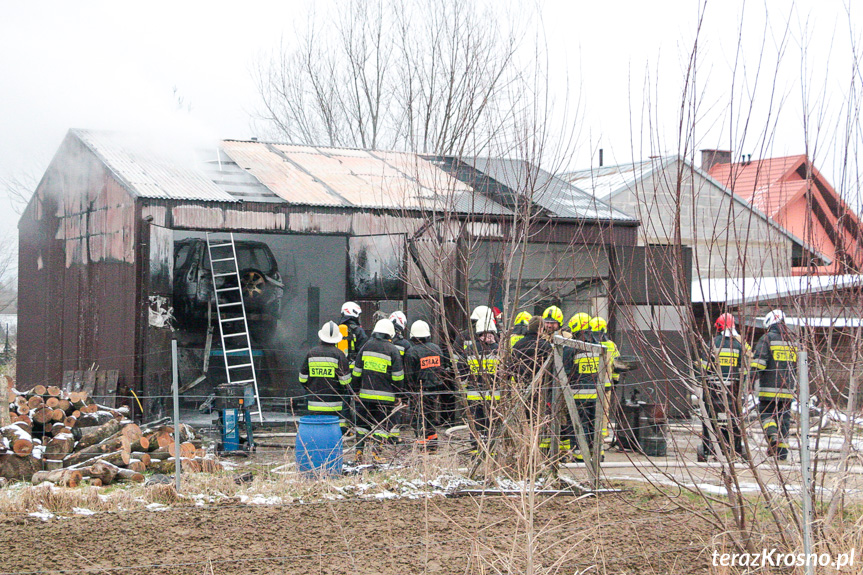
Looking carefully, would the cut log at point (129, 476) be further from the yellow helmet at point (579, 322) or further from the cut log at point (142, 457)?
the yellow helmet at point (579, 322)

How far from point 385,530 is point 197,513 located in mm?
1574

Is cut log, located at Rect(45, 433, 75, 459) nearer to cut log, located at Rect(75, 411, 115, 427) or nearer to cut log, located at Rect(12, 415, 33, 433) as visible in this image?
cut log, located at Rect(12, 415, 33, 433)

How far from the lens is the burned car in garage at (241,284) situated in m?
14.5

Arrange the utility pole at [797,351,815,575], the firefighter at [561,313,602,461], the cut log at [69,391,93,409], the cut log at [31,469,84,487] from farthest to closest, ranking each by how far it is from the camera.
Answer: the cut log at [69,391,93,409]
the firefighter at [561,313,602,461]
the cut log at [31,469,84,487]
the utility pole at [797,351,815,575]

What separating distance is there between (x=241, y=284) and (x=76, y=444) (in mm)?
6089

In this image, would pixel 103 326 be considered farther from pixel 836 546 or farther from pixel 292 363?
pixel 836 546

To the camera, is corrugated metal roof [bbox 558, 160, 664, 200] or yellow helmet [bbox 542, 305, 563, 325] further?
corrugated metal roof [bbox 558, 160, 664, 200]

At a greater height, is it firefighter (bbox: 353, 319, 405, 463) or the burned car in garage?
the burned car in garage

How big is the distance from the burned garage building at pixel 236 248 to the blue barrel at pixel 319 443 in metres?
2.67

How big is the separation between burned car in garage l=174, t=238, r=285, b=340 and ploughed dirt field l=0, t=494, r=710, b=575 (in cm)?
829

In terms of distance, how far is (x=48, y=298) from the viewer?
569 inches

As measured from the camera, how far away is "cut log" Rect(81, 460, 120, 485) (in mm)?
8070

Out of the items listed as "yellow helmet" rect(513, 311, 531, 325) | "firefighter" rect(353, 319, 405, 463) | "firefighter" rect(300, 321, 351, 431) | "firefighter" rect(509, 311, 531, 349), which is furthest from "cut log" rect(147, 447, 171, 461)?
"yellow helmet" rect(513, 311, 531, 325)

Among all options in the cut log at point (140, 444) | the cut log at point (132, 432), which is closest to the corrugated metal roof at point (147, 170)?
the cut log at point (132, 432)
